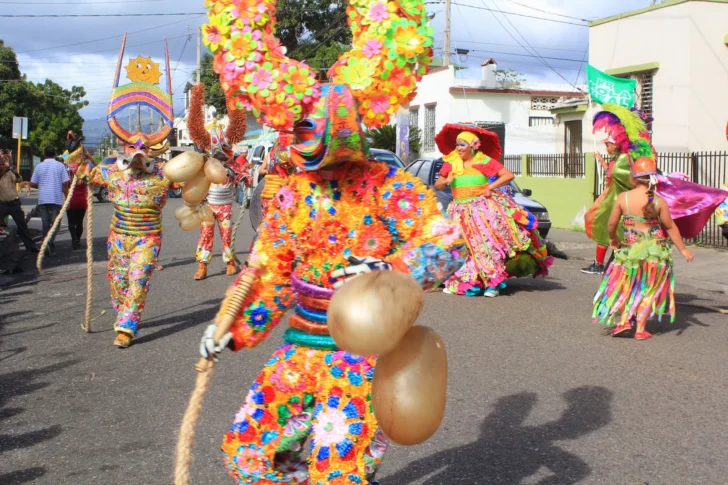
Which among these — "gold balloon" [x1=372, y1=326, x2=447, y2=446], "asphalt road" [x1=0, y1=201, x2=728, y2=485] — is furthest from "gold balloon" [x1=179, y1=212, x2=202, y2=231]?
"gold balloon" [x1=372, y1=326, x2=447, y2=446]

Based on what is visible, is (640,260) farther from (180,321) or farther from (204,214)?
(180,321)

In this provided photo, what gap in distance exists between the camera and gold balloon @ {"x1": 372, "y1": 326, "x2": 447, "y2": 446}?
2369 millimetres

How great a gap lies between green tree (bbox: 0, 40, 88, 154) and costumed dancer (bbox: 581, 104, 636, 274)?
34.7m

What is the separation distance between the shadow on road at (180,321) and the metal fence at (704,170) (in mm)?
9009

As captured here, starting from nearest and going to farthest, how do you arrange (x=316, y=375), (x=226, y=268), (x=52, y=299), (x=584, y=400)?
(x=316, y=375) → (x=584, y=400) → (x=52, y=299) → (x=226, y=268)

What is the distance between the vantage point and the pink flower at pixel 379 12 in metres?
3.05

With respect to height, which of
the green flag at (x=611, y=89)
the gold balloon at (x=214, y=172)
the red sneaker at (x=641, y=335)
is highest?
the green flag at (x=611, y=89)

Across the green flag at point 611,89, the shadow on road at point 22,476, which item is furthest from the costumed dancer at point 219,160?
the green flag at point 611,89

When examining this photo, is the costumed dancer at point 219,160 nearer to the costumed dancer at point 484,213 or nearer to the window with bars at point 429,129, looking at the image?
the costumed dancer at point 484,213

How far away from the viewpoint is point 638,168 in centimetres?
703

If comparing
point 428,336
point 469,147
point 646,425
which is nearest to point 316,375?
point 428,336

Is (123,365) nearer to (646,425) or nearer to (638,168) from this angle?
(646,425)

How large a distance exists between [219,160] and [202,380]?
8017 millimetres

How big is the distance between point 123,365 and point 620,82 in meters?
6.36
